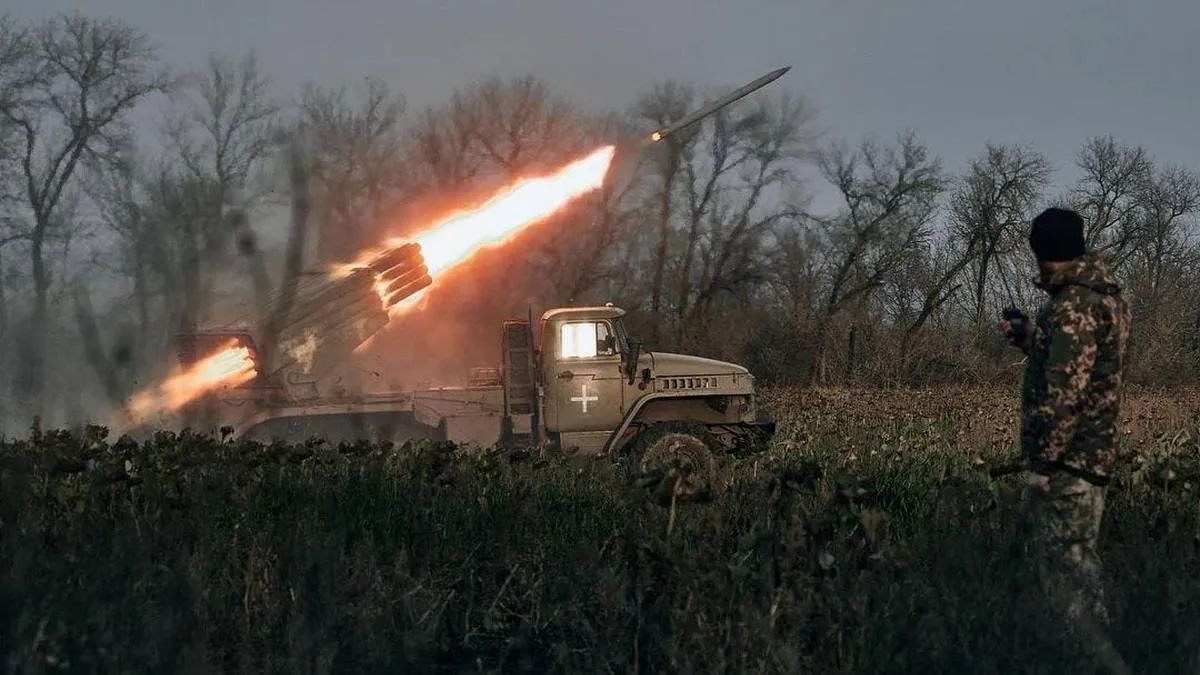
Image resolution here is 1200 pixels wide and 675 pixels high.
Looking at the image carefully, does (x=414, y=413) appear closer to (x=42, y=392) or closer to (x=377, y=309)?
(x=377, y=309)

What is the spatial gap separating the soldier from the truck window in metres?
7.82

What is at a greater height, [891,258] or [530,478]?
[891,258]

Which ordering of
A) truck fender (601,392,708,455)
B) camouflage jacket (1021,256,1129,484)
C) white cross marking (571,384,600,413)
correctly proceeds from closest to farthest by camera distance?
camouflage jacket (1021,256,1129,484)
truck fender (601,392,708,455)
white cross marking (571,384,600,413)

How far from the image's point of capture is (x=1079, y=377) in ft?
17.4

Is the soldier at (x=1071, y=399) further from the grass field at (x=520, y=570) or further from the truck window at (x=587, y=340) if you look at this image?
the truck window at (x=587, y=340)

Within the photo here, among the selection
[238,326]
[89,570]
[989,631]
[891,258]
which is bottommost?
[989,631]

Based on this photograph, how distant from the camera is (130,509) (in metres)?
5.86

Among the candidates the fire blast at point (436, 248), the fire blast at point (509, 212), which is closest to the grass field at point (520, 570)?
the fire blast at point (436, 248)

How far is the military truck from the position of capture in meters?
12.9

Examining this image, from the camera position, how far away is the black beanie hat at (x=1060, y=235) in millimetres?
5453

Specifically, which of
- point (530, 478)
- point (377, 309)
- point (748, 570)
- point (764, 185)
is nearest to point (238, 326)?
point (377, 309)

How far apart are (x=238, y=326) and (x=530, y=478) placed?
26.7ft

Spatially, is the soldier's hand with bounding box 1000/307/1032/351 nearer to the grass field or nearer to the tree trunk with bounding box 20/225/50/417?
the grass field

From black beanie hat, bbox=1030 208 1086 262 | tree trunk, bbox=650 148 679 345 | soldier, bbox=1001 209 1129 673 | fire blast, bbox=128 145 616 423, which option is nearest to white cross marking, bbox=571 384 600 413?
fire blast, bbox=128 145 616 423
